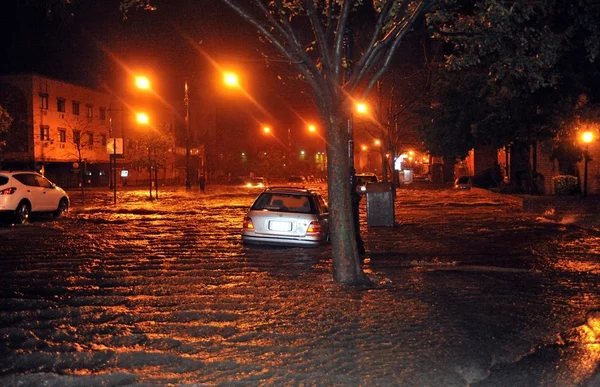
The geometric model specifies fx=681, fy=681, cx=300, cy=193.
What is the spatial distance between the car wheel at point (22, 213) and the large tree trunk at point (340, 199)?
1402cm

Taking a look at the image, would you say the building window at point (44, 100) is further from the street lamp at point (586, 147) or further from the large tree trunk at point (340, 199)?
the large tree trunk at point (340, 199)

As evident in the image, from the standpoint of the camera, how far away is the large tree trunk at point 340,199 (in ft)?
34.1

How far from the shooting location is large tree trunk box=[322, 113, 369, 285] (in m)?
10.4

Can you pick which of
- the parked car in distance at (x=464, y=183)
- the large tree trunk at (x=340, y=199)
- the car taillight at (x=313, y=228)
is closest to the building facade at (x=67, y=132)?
the parked car in distance at (x=464, y=183)

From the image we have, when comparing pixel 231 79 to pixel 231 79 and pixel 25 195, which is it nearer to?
pixel 231 79

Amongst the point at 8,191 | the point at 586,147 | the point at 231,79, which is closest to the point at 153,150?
the point at 231,79

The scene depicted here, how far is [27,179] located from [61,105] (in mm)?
40760

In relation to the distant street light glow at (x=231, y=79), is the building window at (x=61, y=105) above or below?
above

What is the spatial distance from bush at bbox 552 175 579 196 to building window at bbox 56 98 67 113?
143ft

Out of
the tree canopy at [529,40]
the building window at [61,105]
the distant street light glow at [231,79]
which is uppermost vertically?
the building window at [61,105]

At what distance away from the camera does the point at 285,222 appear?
14.7 meters

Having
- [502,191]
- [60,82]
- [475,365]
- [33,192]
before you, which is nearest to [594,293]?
[475,365]

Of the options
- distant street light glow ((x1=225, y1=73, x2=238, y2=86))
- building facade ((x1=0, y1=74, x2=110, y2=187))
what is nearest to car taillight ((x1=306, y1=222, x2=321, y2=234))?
distant street light glow ((x1=225, y1=73, x2=238, y2=86))

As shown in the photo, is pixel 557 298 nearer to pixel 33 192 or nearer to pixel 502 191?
pixel 33 192
